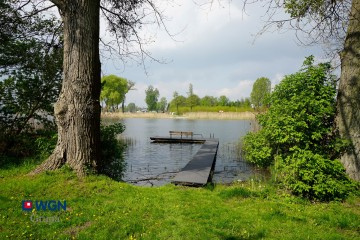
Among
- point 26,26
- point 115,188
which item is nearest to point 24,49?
point 26,26

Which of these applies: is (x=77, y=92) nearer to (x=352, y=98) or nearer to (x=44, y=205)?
(x=44, y=205)

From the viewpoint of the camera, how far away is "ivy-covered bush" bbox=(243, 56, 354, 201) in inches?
216

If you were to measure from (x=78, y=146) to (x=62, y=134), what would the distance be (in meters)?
0.53

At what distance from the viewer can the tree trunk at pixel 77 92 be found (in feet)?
19.5

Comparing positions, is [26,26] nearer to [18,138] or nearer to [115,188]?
[18,138]

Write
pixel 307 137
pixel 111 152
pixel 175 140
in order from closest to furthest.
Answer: pixel 307 137, pixel 111 152, pixel 175 140

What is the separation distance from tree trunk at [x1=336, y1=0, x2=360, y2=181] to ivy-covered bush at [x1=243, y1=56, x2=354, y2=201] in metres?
0.21

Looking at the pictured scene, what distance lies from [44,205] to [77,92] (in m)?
2.62

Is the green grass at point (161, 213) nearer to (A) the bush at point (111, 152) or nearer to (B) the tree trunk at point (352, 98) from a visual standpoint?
(B) the tree trunk at point (352, 98)

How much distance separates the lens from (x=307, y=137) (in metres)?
5.95

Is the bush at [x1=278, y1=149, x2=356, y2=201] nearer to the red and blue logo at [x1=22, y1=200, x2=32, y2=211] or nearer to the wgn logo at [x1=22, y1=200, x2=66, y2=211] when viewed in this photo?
the wgn logo at [x1=22, y1=200, x2=66, y2=211]

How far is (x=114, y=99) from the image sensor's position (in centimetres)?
6744

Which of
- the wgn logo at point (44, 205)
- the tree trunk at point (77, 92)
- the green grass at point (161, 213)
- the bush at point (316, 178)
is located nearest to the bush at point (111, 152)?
the tree trunk at point (77, 92)

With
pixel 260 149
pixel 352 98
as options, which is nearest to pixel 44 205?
pixel 260 149
